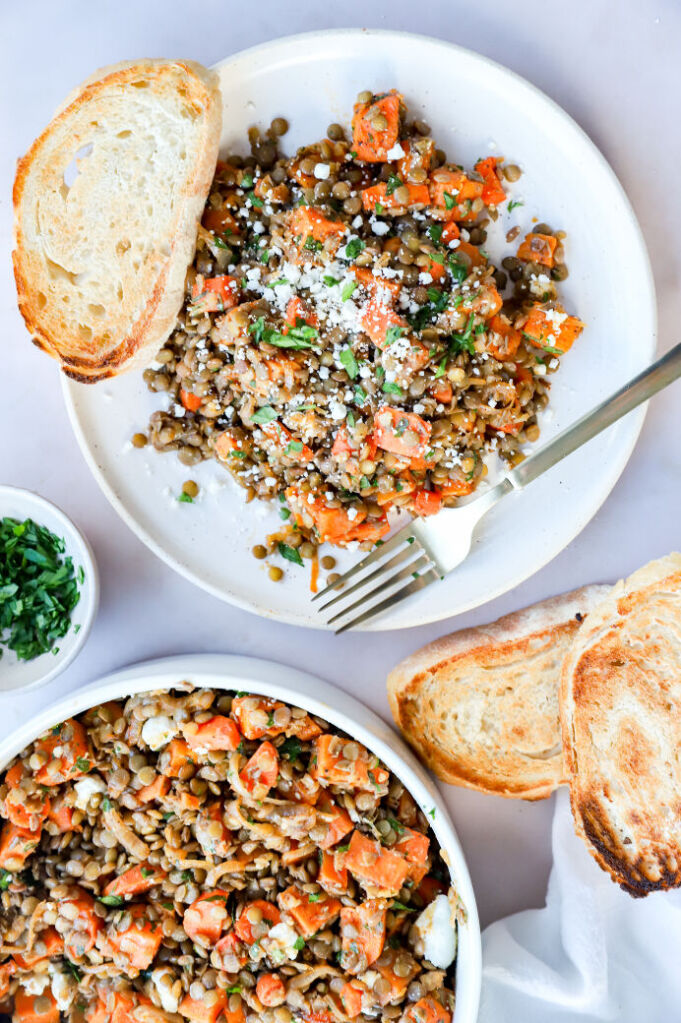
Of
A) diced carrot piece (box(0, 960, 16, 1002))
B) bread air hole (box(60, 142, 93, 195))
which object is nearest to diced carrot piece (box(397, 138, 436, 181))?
bread air hole (box(60, 142, 93, 195))

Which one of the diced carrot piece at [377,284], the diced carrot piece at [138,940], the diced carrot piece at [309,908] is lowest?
the diced carrot piece at [138,940]

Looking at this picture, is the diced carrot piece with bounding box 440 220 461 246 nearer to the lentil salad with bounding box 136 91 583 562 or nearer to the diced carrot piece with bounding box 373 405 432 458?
the lentil salad with bounding box 136 91 583 562

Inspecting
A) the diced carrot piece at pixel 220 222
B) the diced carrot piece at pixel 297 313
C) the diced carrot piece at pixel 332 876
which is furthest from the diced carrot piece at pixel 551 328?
the diced carrot piece at pixel 332 876

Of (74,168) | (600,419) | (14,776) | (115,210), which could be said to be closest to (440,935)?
(14,776)

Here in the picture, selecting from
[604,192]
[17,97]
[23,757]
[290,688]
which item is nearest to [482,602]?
[290,688]

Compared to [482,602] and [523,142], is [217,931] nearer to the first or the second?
[482,602]

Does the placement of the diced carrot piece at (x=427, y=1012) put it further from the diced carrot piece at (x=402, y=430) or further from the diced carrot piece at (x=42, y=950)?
the diced carrot piece at (x=402, y=430)
